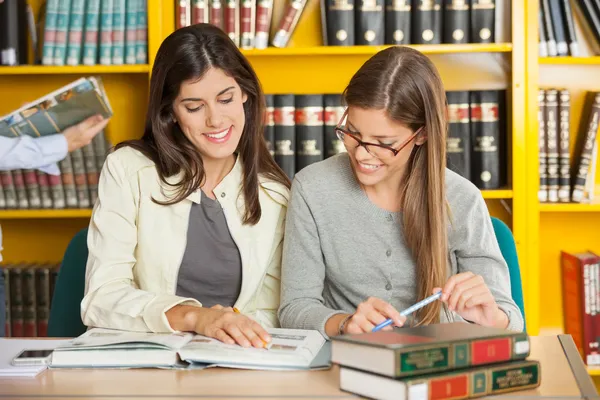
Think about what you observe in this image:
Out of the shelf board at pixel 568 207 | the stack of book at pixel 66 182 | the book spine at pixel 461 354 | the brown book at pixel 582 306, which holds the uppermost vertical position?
the stack of book at pixel 66 182

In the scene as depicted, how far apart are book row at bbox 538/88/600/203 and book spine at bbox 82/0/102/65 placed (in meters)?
1.53

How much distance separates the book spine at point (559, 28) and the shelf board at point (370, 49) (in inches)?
7.3

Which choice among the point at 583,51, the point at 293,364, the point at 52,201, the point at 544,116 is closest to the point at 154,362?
the point at 293,364

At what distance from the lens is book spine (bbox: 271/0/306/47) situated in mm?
2953

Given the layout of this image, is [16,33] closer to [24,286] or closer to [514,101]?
[24,286]

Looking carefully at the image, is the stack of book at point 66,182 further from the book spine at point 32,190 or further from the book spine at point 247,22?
the book spine at point 247,22

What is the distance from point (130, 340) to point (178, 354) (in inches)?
3.6

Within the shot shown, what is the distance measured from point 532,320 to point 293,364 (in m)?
1.68

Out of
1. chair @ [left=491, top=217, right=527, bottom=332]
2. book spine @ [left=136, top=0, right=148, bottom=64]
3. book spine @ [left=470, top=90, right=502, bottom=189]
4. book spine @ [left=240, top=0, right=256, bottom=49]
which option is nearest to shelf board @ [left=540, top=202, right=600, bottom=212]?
book spine @ [left=470, top=90, right=502, bottom=189]

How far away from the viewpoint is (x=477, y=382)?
4.03 ft

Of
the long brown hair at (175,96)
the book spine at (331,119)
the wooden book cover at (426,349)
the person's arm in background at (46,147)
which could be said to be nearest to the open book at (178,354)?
the wooden book cover at (426,349)

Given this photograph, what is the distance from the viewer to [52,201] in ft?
9.87

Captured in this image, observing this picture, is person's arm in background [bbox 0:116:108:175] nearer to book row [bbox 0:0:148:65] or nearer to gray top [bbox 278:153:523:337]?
book row [bbox 0:0:148:65]

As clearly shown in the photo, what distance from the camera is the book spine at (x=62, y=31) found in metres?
2.94
